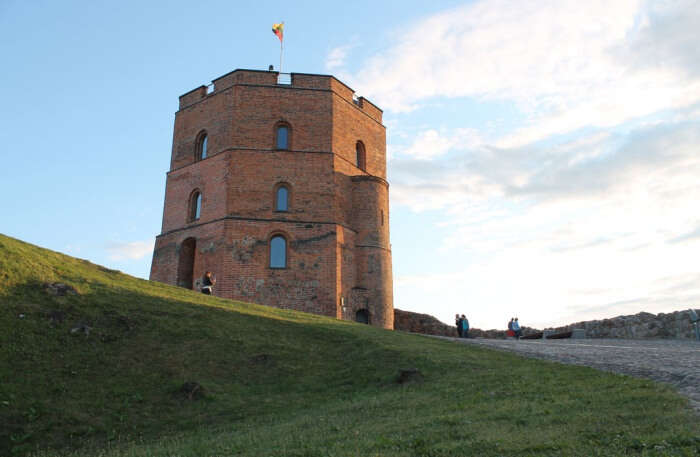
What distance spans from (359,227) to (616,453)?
21.5m

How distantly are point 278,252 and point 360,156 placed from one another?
23.0 ft

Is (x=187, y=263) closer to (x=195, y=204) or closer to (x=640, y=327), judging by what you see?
(x=195, y=204)

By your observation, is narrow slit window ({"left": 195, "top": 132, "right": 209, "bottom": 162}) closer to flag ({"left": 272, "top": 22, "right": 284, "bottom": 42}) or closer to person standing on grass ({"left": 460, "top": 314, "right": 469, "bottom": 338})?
flag ({"left": 272, "top": 22, "right": 284, "bottom": 42})

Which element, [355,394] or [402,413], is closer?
Result: [402,413]

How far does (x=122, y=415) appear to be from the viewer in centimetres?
870

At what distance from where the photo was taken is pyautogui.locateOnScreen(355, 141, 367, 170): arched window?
2772 cm

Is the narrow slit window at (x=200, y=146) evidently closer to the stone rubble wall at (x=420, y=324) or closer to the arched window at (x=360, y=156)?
the arched window at (x=360, y=156)

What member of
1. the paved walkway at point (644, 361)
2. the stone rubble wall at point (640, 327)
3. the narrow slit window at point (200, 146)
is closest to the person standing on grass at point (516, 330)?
the stone rubble wall at point (640, 327)

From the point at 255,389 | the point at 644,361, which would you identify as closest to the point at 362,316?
the point at 255,389

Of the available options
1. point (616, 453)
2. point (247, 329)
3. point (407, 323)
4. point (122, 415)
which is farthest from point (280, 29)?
point (616, 453)

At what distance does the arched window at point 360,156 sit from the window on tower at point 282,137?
375 cm

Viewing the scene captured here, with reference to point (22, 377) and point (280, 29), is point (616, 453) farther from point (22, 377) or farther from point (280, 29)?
point (280, 29)

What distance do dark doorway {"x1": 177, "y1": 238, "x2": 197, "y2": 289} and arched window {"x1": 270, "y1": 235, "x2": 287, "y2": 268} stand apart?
366cm

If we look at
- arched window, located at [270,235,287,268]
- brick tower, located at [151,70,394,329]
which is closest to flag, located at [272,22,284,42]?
brick tower, located at [151,70,394,329]
